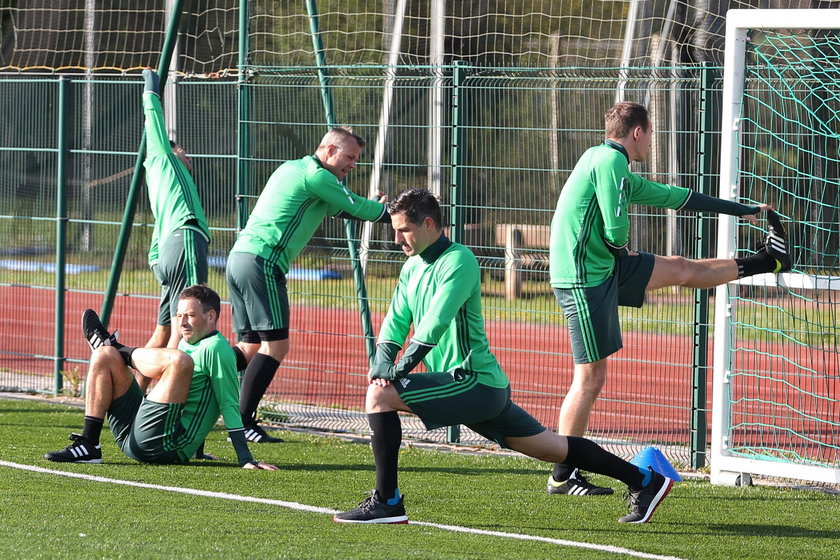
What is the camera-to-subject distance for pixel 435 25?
12.9 m

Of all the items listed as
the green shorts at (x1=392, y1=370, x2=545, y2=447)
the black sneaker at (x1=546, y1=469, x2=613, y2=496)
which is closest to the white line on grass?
the green shorts at (x1=392, y1=370, x2=545, y2=447)

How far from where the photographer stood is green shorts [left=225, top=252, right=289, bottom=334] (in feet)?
26.0

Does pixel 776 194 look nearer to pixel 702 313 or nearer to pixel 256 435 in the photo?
pixel 702 313

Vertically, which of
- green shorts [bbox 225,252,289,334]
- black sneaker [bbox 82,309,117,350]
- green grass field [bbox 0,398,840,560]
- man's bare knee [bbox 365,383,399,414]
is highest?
green shorts [bbox 225,252,289,334]

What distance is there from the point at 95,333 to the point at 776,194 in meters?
4.15

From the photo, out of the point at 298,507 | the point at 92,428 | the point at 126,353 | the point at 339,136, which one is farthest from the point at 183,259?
the point at 298,507

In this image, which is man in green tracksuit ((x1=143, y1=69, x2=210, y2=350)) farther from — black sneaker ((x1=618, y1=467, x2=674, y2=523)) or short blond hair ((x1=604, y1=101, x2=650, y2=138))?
black sneaker ((x1=618, y1=467, x2=674, y2=523))

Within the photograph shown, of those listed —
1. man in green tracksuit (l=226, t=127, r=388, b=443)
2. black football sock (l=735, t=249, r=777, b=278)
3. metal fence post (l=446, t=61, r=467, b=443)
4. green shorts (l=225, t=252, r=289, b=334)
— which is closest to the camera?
black football sock (l=735, t=249, r=777, b=278)

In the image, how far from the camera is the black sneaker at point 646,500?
578cm

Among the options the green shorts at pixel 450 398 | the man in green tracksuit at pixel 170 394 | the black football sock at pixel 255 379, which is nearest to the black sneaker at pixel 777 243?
the green shorts at pixel 450 398

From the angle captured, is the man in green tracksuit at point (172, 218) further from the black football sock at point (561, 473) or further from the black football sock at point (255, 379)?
the black football sock at point (561, 473)

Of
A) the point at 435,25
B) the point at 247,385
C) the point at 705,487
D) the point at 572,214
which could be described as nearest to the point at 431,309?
the point at 572,214

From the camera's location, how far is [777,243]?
22.0 ft

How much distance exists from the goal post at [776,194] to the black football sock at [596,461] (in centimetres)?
150
